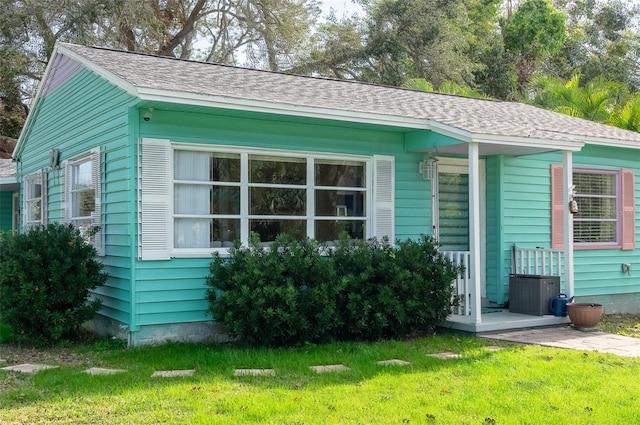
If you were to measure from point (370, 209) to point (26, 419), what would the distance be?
511cm

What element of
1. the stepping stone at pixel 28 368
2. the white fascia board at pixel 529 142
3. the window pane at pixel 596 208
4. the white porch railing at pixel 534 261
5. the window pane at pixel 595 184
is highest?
the white fascia board at pixel 529 142

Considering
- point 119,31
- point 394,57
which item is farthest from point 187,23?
point 394,57

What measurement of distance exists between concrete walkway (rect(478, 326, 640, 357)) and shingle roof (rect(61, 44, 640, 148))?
2425mm

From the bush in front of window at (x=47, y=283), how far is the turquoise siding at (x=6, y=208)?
9.15 meters

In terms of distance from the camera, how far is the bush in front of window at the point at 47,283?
22.6 feet

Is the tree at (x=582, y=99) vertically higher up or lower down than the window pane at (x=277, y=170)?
higher up

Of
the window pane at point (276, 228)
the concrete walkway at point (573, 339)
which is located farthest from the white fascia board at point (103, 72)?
the concrete walkway at point (573, 339)

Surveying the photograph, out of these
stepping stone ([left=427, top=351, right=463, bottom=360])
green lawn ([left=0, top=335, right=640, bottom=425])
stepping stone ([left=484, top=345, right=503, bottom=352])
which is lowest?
stepping stone ([left=484, top=345, right=503, bottom=352])

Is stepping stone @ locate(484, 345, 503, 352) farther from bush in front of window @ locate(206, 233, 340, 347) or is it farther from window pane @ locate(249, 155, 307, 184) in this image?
window pane @ locate(249, 155, 307, 184)

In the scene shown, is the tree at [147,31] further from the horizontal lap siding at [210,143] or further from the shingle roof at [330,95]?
the horizontal lap siding at [210,143]

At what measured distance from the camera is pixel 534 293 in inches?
335

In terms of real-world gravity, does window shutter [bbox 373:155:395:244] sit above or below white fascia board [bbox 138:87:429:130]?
below

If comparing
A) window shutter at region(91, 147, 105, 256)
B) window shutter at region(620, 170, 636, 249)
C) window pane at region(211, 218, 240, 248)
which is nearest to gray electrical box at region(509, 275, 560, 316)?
window shutter at region(620, 170, 636, 249)

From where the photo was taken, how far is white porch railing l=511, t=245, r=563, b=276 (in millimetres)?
9297
